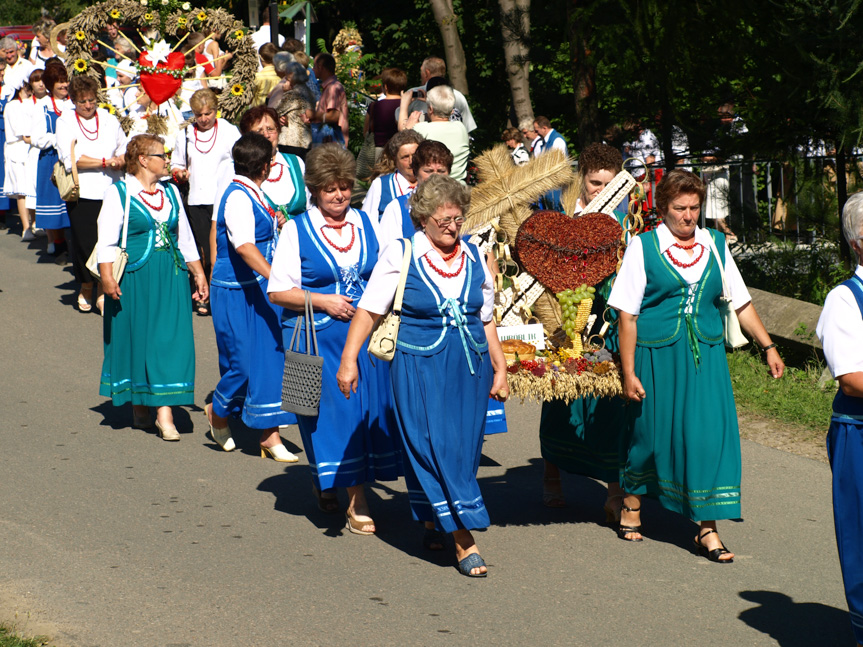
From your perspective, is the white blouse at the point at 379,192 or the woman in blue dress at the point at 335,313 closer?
the woman in blue dress at the point at 335,313

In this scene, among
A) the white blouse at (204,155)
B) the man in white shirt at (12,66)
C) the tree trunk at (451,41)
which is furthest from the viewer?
the tree trunk at (451,41)

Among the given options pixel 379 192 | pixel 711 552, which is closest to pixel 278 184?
pixel 379 192

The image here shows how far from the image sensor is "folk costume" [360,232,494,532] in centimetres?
523

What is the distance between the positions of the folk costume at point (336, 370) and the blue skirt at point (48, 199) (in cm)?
830

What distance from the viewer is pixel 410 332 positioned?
5.27 meters

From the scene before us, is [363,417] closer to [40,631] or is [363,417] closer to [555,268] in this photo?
[555,268]

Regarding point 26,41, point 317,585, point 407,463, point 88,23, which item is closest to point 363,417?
point 407,463

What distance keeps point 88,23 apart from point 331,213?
26.8ft

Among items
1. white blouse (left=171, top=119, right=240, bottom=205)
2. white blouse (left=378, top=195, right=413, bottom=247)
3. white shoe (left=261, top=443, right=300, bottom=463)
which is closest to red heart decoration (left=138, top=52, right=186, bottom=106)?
white blouse (left=171, top=119, right=240, bottom=205)

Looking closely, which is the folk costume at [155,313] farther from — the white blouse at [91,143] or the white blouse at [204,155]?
the white blouse at [91,143]

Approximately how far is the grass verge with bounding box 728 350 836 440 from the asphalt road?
65cm

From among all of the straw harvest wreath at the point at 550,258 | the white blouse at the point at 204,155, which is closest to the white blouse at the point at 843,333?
the straw harvest wreath at the point at 550,258

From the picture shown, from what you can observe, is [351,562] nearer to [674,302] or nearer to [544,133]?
[674,302]

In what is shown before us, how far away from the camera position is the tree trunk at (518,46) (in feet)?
37.7
